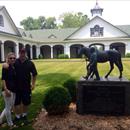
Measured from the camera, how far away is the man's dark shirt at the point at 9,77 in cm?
562

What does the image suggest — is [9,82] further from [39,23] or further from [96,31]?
[39,23]

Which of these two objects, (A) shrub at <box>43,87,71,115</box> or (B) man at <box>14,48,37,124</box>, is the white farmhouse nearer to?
(A) shrub at <box>43,87,71,115</box>

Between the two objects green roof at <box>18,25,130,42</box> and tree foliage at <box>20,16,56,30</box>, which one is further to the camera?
tree foliage at <box>20,16,56,30</box>

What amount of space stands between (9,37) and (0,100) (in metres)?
24.5

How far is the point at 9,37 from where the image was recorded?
32156 mm

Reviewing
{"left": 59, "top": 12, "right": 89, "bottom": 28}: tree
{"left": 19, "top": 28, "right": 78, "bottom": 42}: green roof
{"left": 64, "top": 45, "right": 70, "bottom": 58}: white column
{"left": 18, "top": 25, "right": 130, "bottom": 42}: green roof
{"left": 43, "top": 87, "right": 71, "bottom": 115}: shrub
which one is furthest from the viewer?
{"left": 59, "top": 12, "right": 89, "bottom": 28}: tree

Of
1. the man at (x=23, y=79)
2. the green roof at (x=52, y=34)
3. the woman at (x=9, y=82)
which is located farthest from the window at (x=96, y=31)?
the woman at (x=9, y=82)

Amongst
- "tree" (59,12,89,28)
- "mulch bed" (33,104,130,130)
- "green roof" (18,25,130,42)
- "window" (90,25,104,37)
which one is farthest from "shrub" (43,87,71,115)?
"tree" (59,12,89,28)

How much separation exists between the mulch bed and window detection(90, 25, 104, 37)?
35041 millimetres

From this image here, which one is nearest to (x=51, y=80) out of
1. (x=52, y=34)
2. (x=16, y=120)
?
(x=16, y=120)

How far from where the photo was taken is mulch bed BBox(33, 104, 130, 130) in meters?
5.89

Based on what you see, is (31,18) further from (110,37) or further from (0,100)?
(0,100)

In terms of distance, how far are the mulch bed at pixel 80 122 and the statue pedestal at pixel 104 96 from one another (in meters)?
0.21

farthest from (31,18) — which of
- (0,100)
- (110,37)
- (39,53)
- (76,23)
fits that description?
(0,100)
